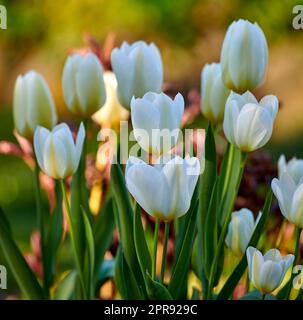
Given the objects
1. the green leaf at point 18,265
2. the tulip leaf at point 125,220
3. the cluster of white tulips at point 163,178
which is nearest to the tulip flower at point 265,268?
the cluster of white tulips at point 163,178

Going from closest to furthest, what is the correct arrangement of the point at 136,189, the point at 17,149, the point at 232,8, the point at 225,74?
1. the point at 136,189
2. the point at 225,74
3. the point at 17,149
4. the point at 232,8

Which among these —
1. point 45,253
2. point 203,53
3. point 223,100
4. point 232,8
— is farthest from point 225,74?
point 203,53

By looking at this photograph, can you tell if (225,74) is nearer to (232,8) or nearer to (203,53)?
(232,8)

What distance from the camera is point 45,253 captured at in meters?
0.79

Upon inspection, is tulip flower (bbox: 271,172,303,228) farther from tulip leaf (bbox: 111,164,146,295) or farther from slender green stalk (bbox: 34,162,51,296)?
slender green stalk (bbox: 34,162,51,296)

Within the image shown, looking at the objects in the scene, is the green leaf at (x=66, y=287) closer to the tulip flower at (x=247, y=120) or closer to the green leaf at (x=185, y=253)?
the green leaf at (x=185, y=253)

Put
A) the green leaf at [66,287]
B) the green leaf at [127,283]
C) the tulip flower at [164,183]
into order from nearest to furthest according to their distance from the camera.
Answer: the tulip flower at [164,183], the green leaf at [127,283], the green leaf at [66,287]

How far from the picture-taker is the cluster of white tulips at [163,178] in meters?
0.64

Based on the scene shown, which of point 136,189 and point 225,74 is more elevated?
point 225,74

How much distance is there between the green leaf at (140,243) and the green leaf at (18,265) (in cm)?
14

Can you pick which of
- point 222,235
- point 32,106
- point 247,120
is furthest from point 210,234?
point 32,106

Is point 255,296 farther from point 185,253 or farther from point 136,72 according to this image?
point 136,72

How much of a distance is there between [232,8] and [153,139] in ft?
6.21
